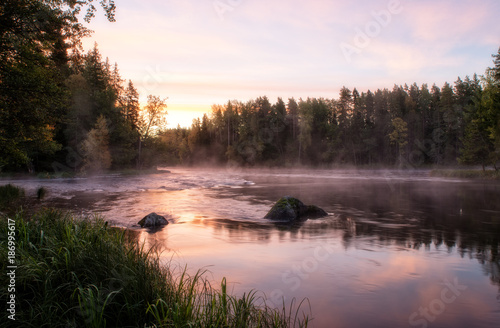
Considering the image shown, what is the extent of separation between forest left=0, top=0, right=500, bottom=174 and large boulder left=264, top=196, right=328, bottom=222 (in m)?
11.8

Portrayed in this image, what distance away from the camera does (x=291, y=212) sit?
1791cm

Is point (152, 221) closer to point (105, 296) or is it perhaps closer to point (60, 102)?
point (60, 102)

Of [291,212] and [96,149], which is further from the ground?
[96,149]

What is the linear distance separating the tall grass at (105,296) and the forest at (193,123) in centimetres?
772

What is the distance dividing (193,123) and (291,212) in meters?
126

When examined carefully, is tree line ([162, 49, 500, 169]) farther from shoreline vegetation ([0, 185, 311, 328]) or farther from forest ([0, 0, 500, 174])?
shoreline vegetation ([0, 185, 311, 328])

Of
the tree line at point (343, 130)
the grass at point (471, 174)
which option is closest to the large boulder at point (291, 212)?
the grass at point (471, 174)

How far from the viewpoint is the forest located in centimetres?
1466

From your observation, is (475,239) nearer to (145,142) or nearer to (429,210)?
(429,210)

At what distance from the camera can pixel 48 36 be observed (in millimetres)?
15336

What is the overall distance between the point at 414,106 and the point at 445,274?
336 feet

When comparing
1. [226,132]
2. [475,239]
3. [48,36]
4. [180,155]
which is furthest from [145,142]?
[475,239]

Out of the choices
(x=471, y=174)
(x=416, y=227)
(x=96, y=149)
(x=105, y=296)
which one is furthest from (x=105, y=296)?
(x=471, y=174)

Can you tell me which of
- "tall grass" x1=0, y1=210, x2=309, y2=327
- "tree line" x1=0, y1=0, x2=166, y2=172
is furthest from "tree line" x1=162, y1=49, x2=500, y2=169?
"tall grass" x1=0, y1=210, x2=309, y2=327
